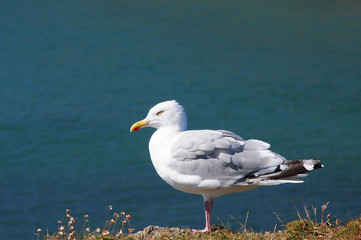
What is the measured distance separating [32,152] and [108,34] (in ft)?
17.2

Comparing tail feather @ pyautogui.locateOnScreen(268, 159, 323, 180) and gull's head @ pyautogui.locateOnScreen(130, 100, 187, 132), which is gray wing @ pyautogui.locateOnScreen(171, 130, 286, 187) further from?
gull's head @ pyautogui.locateOnScreen(130, 100, 187, 132)

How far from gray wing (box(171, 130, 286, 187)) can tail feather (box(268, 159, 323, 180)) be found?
0.07 metres

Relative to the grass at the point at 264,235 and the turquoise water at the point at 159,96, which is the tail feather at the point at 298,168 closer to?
the grass at the point at 264,235

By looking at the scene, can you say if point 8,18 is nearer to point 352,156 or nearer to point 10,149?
point 10,149

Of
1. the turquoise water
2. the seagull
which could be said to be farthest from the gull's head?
the turquoise water

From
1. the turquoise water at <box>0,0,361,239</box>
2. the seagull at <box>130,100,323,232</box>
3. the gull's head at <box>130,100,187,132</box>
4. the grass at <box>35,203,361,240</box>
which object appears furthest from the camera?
the turquoise water at <box>0,0,361,239</box>

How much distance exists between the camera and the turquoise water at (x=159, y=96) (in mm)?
11055

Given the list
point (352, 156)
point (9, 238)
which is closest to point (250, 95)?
point (352, 156)

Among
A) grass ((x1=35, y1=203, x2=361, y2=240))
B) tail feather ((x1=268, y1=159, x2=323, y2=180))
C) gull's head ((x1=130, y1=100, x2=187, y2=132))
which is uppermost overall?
gull's head ((x1=130, y1=100, x2=187, y2=132))

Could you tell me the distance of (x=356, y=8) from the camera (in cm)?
1898

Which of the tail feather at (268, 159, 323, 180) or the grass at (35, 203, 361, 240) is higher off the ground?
the tail feather at (268, 159, 323, 180)

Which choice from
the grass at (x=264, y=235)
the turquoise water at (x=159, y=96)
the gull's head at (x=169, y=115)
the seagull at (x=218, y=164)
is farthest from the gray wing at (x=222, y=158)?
the turquoise water at (x=159, y=96)

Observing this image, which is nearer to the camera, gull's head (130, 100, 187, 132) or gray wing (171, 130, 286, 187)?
gray wing (171, 130, 286, 187)

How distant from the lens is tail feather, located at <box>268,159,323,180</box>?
5.49 m
